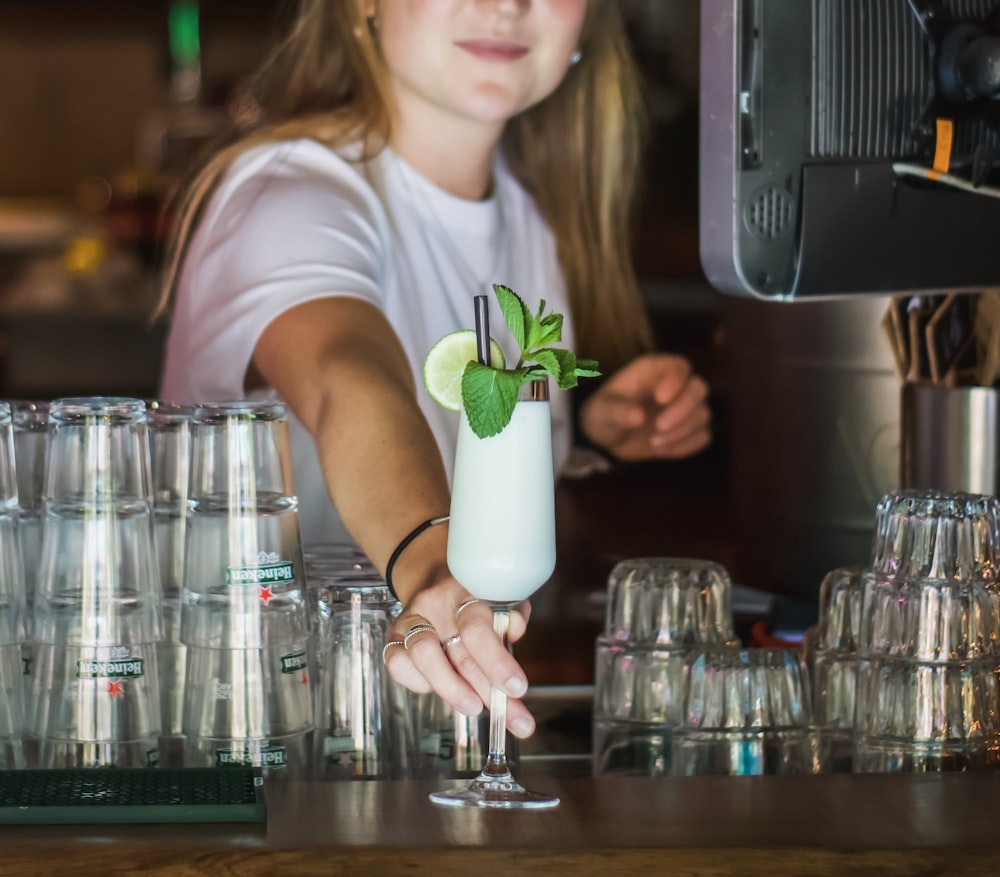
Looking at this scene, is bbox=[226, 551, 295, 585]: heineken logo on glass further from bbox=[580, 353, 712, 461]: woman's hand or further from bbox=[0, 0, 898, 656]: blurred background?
bbox=[580, 353, 712, 461]: woman's hand

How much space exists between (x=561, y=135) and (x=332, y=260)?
0.65m

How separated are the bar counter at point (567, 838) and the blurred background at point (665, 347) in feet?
2.13

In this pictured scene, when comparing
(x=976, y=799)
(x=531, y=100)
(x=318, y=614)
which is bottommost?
(x=976, y=799)

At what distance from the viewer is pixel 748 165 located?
56.7 inches

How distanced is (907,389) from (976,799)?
68 centimetres

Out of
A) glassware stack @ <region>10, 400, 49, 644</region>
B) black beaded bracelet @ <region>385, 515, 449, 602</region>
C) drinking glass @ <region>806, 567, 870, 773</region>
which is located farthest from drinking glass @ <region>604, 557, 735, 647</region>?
glassware stack @ <region>10, 400, 49, 644</region>

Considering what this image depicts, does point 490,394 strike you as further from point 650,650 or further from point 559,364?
point 650,650

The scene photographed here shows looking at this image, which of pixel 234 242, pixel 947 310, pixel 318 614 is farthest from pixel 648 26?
pixel 318 614

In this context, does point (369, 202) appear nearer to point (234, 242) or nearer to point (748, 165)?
point (234, 242)

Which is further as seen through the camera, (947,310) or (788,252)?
(947,310)

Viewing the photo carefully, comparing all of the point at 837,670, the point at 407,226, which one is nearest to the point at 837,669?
the point at 837,670

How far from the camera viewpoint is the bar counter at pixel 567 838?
1161mm

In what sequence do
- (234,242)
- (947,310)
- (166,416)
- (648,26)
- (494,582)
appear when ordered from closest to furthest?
1. (494,582)
2. (166,416)
3. (947,310)
4. (234,242)
5. (648,26)

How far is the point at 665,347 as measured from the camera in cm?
281
